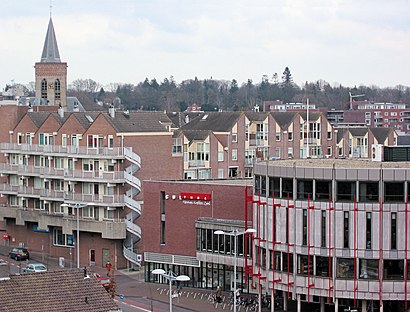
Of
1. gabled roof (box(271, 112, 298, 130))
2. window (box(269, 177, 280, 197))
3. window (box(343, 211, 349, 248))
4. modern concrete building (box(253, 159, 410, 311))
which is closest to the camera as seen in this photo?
modern concrete building (box(253, 159, 410, 311))

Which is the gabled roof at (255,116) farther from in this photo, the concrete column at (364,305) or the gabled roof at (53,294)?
the gabled roof at (53,294)

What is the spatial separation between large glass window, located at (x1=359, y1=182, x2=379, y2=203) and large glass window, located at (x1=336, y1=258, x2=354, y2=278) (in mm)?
3847

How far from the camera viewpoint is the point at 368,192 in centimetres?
6681

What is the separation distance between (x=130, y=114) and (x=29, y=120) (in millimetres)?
11456

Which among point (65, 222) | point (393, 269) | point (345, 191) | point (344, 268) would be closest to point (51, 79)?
point (65, 222)

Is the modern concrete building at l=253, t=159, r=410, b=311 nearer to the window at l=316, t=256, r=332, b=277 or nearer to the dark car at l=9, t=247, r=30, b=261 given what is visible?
the window at l=316, t=256, r=332, b=277

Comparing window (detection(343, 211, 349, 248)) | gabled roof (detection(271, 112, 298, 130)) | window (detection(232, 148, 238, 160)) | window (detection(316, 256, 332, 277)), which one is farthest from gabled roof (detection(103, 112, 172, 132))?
window (detection(343, 211, 349, 248))

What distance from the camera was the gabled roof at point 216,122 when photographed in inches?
4414

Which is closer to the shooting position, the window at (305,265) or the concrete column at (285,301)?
the window at (305,265)

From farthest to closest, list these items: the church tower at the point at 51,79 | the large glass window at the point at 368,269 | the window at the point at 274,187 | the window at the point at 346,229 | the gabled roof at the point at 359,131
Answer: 1. the church tower at the point at 51,79
2. the gabled roof at the point at 359,131
3. the window at the point at 274,187
4. the window at the point at 346,229
5. the large glass window at the point at 368,269

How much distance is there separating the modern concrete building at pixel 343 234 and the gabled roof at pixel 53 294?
63.7 ft

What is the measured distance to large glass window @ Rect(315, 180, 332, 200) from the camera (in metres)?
67.6

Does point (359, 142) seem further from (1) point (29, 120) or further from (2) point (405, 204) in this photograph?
(2) point (405, 204)

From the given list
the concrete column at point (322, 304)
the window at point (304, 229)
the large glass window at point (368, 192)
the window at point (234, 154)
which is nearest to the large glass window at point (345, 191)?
the large glass window at point (368, 192)
